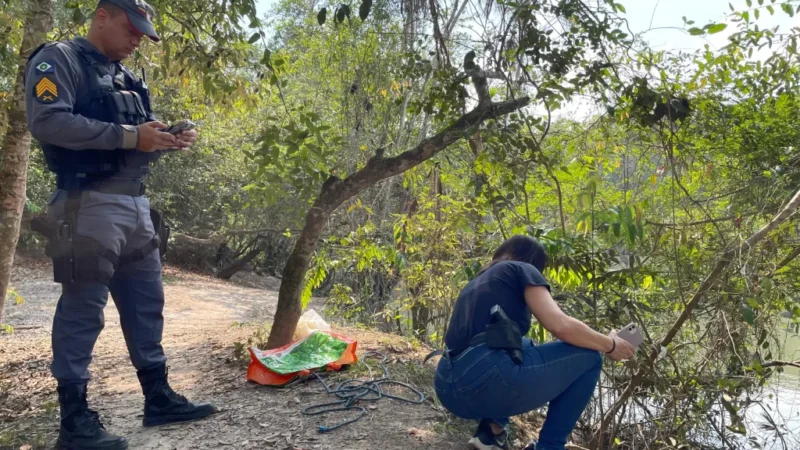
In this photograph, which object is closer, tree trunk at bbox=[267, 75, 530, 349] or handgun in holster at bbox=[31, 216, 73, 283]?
handgun in holster at bbox=[31, 216, 73, 283]

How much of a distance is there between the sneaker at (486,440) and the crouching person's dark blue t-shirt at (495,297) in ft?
1.28

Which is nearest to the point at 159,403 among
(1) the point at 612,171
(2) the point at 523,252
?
(2) the point at 523,252

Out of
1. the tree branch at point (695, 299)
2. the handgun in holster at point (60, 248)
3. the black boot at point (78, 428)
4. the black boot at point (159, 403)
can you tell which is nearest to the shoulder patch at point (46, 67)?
the handgun in holster at point (60, 248)

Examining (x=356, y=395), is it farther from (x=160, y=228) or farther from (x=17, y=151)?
(x=17, y=151)

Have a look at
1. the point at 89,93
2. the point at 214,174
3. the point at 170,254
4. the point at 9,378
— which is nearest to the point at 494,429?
the point at 89,93

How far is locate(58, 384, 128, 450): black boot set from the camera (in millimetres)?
2428

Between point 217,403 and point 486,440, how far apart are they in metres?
1.40

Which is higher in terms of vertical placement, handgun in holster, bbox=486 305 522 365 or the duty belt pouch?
the duty belt pouch

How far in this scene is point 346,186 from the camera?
3.78 meters

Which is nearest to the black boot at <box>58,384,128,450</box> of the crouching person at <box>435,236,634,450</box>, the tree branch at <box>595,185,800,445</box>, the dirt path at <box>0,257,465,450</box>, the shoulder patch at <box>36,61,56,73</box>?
the dirt path at <box>0,257,465,450</box>

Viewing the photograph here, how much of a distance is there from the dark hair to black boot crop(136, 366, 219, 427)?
1.53 m

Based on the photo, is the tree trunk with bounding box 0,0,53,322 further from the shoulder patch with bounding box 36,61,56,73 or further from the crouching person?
the crouching person

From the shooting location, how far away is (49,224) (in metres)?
2.47

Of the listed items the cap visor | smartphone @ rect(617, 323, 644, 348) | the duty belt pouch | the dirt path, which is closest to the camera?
smartphone @ rect(617, 323, 644, 348)
